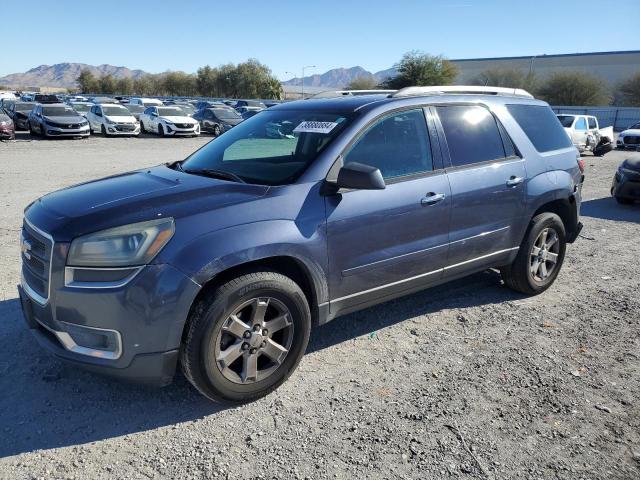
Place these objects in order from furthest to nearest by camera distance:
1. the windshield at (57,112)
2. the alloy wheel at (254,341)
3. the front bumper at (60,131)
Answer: the windshield at (57,112), the front bumper at (60,131), the alloy wheel at (254,341)

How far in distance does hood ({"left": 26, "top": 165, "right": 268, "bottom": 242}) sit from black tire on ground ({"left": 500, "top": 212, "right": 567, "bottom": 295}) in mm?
2759

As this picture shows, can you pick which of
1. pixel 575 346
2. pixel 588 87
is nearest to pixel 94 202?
pixel 575 346

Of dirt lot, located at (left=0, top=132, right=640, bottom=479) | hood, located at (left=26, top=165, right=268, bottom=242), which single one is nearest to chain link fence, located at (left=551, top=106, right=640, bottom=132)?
dirt lot, located at (left=0, top=132, right=640, bottom=479)

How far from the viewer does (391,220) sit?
143 inches

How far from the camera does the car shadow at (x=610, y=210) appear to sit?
9062 millimetres

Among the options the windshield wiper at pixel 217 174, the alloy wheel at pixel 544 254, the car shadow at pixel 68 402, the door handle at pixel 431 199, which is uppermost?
the windshield wiper at pixel 217 174

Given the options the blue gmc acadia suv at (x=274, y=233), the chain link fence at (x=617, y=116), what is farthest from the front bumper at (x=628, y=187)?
the chain link fence at (x=617, y=116)

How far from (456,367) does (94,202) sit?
2.68 metres

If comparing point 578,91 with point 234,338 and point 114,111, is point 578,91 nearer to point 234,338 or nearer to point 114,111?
point 114,111

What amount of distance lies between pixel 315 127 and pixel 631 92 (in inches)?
2444

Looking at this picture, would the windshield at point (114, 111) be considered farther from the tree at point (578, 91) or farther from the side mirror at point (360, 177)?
the tree at point (578, 91)

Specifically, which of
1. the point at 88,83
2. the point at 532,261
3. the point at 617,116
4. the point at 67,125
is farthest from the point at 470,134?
the point at 88,83

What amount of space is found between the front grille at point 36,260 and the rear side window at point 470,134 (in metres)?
2.94

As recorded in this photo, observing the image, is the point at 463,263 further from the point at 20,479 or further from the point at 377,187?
the point at 20,479
